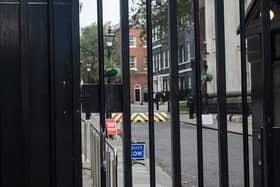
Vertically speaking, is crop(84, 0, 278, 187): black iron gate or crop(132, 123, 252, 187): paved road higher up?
crop(84, 0, 278, 187): black iron gate

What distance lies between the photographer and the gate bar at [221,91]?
2322 millimetres

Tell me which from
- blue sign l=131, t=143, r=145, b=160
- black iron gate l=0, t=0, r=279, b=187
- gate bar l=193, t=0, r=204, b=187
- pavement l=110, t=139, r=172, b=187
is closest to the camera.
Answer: black iron gate l=0, t=0, r=279, b=187

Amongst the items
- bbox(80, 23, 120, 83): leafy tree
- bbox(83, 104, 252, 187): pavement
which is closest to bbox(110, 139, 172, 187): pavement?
bbox(83, 104, 252, 187): pavement

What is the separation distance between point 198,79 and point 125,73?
1.35 ft

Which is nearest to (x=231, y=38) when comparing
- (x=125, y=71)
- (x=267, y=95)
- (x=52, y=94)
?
(x=267, y=95)

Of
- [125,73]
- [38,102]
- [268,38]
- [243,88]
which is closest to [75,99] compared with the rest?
[38,102]

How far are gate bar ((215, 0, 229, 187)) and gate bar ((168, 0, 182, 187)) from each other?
0.25m

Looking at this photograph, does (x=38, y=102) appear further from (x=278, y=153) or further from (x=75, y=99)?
(x=278, y=153)

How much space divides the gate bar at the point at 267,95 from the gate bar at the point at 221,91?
8.4 inches

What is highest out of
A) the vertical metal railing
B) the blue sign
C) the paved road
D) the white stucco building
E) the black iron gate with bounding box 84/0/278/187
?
the white stucco building

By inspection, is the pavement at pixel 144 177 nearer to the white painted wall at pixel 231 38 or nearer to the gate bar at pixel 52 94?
the white painted wall at pixel 231 38

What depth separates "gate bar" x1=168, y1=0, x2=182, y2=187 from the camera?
224 cm

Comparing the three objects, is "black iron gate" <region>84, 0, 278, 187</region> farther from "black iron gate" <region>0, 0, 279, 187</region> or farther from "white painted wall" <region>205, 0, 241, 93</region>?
"white painted wall" <region>205, 0, 241, 93</region>

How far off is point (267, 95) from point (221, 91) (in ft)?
0.81
